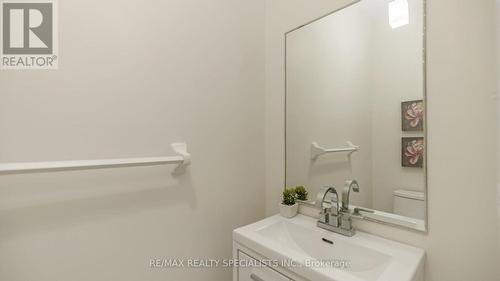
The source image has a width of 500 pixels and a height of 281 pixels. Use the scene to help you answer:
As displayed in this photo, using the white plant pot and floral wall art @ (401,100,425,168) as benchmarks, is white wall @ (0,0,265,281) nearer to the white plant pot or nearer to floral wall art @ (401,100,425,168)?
the white plant pot

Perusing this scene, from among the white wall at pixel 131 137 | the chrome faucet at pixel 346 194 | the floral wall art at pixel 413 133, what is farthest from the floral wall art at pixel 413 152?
the white wall at pixel 131 137

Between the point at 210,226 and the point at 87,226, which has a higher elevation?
the point at 87,226

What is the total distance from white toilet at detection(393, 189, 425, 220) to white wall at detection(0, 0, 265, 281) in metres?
0.71

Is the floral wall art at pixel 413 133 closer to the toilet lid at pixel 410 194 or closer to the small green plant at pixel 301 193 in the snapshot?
the toilet lid at pixel 410 194

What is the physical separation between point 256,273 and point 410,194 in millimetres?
655

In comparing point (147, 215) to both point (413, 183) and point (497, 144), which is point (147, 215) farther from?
point (497, 144)

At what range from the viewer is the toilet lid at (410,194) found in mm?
839

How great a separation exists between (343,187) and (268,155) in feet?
1.61

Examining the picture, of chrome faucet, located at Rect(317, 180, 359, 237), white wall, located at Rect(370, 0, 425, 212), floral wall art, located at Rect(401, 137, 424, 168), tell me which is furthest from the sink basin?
floral wall art, located at Rect(401, 137, 424, 168)

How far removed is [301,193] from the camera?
3.98 ft

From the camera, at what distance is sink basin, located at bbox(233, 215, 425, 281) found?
2.35 ft

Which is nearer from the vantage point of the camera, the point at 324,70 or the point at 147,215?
the point at 147,215

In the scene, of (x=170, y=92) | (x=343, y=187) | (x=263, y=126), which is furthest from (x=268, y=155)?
(x=170, y=92)

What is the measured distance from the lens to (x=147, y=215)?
0.95m
